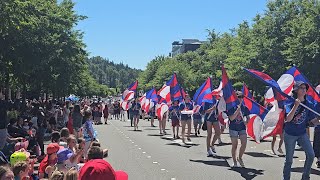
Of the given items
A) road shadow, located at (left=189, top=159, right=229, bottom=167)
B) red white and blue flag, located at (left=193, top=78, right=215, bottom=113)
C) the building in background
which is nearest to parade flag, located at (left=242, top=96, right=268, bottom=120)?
road shadow, located at (left=189, top=159, right=229, bottom=167)

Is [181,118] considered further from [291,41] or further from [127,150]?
[291,41]

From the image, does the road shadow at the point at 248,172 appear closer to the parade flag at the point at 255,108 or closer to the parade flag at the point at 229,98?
the parade flag at the point at 229,98

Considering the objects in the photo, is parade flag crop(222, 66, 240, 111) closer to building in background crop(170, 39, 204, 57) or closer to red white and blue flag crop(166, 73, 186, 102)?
red white and blue flag crop(166, 73, 186, 102)

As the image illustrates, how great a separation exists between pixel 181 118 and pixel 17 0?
23.2 ft

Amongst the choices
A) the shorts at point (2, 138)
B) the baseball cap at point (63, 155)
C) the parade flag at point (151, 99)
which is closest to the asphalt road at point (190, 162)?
the shorts at point (2, 138)

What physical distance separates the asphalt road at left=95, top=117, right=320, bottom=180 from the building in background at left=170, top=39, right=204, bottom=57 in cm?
13365

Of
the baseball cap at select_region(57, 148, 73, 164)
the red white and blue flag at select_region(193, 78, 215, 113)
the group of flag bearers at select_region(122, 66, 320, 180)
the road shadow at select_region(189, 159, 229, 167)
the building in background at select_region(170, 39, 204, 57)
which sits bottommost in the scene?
the road shadow at select_region(189, 159, 229, 167)

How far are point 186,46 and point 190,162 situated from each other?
142831 mm

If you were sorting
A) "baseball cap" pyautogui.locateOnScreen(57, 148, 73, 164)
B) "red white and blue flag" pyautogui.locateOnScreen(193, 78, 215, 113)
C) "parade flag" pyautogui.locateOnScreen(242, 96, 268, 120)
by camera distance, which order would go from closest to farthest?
1. "baseball cap" pyautogui.locateOnScreen(57, 148, 73, 164)
2. "parade flag" pyautogui.locateOnScreen(242, 96, 268, 120)
3. "red white and blue flag" pyautogui.locateOnScreen(193, 78, 215, 113)

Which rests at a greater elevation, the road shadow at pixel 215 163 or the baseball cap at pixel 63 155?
the baseball cap at pixel 63 155

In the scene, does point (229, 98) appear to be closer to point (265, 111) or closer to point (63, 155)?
point (265, 111)

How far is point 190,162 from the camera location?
12.8 meters

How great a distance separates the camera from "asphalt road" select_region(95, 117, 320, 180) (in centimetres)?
1070

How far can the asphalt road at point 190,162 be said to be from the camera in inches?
421
